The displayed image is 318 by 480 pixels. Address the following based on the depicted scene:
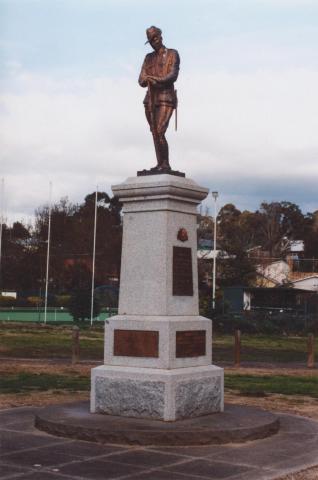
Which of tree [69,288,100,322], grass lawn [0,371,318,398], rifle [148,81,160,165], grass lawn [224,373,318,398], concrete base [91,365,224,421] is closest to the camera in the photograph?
concrete base [91,365,224,421]

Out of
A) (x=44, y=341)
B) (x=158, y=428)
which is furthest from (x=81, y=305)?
(x=158, y=428)

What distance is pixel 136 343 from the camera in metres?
10.3

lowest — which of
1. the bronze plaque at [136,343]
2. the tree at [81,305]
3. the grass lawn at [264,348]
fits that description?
the grass lawn at [264,348]

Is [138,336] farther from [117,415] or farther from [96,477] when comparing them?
[96,477]

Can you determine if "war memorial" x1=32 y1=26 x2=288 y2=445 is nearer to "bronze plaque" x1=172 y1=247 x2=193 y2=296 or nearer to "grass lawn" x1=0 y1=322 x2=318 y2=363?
"bronze plaque" x1=172 y1=247 x2=193 y2=296

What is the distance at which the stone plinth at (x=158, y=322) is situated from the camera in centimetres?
1004

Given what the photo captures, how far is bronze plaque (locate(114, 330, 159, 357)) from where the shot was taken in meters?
10.2

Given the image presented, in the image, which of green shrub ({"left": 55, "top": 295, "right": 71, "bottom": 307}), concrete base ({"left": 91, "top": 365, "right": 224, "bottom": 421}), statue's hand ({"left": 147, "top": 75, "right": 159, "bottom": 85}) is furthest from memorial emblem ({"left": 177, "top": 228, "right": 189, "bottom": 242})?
green shrub ({"left": 55, "top": 295, "right": 71, "bottom": 307})

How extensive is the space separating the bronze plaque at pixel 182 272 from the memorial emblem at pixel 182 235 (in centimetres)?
12

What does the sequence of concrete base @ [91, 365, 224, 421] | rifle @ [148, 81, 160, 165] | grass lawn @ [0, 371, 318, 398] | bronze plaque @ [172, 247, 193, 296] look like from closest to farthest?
concrete base @ [91, 365, 224, 421] < bronze plaque @ [172, 247, 193, 296] < rifle @ [148, 81, 160, 165] < grass lawn @ [0, 371, 318, 398]

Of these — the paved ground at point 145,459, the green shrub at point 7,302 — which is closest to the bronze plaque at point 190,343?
the paved ground at point 145,459

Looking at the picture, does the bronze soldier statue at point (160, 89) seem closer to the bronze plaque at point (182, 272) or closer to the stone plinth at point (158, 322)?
the stone plinth at point (158, 322)

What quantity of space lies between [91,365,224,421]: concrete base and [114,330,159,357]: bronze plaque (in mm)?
204

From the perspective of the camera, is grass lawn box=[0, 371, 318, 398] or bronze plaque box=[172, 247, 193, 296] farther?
grass lawn box=[0, 371, 318, 398]
